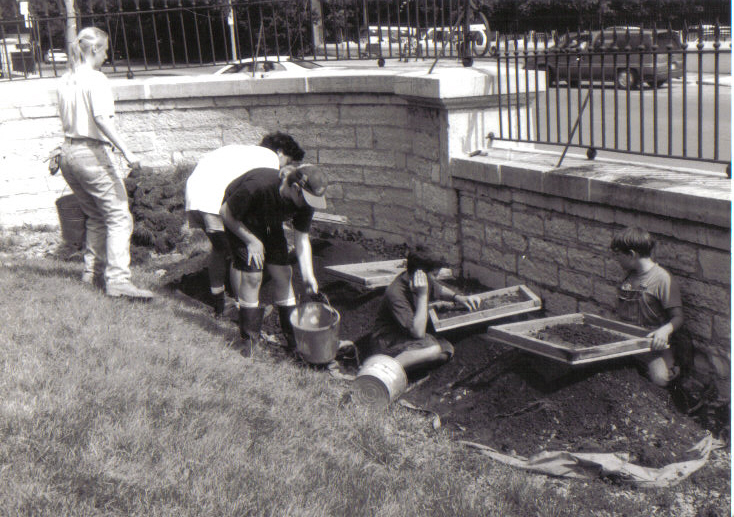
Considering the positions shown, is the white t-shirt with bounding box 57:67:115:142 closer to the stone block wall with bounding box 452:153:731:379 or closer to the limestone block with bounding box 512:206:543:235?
the stone block wall with bounding box 452:153:731:379

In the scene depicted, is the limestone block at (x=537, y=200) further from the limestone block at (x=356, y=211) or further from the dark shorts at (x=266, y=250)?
the limestone block at (x=356, y=211)

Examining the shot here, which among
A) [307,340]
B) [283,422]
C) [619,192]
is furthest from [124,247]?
[619,192]

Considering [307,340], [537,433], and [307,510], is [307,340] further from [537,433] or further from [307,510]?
[307,510]

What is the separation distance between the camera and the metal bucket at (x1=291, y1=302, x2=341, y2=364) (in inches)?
213

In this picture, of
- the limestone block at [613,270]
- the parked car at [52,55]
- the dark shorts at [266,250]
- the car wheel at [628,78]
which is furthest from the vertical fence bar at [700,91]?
the parked car at [52,55]

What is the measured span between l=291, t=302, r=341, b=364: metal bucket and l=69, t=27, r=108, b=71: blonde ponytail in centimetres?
240

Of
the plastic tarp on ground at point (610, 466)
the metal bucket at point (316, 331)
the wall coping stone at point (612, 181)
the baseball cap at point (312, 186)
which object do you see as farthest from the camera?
the metal bucket at point (316, 331)

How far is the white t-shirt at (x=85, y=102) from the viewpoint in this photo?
19.3ft

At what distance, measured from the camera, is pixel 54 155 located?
6219mm

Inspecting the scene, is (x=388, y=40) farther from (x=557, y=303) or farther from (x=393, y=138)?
(x=557, y=303)

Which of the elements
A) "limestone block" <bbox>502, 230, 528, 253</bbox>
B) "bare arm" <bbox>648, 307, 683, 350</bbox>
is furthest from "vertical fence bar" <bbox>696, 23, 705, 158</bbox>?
"limestone block" <bbox>502, 230, 528, 253</bbox>

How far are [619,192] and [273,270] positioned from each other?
239cm

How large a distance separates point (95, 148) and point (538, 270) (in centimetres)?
345

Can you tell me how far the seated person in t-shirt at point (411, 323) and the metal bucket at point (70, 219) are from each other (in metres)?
4.12
